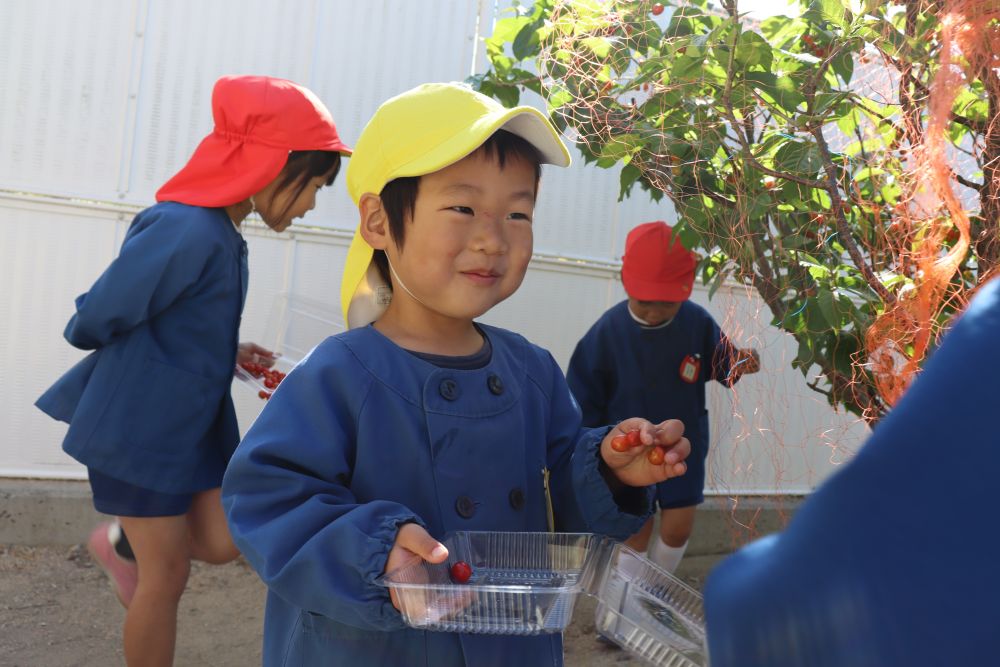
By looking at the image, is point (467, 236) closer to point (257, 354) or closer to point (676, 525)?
point (257, 354)

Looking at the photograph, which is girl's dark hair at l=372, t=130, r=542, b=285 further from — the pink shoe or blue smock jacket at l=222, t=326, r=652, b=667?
the pink shoe

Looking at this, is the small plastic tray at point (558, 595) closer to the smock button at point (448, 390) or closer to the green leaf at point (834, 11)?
the smock button at point (448, 390)

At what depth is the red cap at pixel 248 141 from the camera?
2.83m

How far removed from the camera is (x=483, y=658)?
1.58m

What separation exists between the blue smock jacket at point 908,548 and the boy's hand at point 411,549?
748 mm

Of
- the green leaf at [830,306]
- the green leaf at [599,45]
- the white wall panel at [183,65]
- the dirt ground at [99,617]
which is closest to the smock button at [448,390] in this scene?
the green leaf at [830,306]

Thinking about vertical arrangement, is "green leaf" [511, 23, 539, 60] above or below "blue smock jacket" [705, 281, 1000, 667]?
above

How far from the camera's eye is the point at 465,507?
5.31 ft

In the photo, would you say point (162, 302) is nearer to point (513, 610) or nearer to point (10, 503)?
point (513, 610)

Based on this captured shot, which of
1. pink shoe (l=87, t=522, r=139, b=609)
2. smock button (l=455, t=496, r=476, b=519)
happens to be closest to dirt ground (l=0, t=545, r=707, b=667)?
pink shoe (l=87, t=522, r=139, b=609)

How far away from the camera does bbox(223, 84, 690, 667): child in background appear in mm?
1498

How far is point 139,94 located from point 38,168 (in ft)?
1.73

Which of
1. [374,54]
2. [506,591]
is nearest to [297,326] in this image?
[374,54]

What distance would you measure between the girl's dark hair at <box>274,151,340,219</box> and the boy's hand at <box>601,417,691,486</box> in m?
1.56
